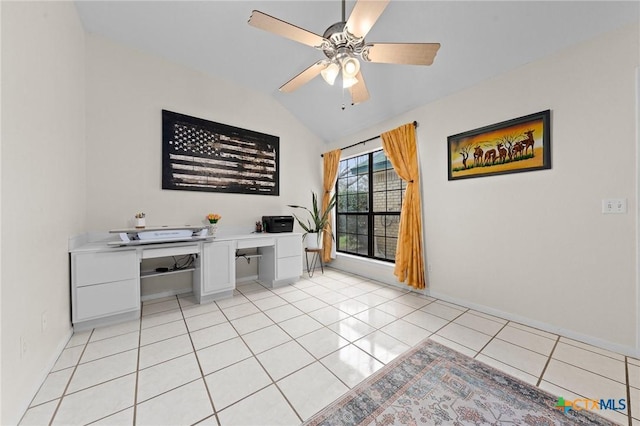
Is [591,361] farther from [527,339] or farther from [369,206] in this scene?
[369,206]

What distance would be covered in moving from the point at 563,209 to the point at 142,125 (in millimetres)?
4491

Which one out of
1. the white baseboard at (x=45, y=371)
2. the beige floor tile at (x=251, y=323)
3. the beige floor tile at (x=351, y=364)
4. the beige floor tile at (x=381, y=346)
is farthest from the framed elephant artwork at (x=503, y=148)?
the white baseboard at (x=45, y=371)

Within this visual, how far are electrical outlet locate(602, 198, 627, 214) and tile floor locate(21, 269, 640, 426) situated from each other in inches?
43.6

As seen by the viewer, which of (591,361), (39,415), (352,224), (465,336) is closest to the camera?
(39,415)

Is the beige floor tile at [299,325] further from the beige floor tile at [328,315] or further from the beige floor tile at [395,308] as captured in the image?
→ the beige floor tile at [395,308]

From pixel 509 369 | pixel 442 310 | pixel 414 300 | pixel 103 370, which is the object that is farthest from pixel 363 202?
pixel 103 370

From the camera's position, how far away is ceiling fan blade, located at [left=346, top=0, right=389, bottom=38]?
1.33 m

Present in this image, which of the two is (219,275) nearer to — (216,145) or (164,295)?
(164,295)

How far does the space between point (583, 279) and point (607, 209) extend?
61 cm

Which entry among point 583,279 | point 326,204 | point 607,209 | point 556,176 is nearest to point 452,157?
point 556,176

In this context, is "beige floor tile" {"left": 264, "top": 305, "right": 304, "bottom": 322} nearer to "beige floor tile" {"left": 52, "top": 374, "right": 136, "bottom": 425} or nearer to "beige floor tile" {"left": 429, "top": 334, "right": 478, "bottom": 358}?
"beige floor tile" {"left": 52, "top": 374, "right": 136, "bottom": 425}

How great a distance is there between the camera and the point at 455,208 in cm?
277

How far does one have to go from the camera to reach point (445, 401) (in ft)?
4.46

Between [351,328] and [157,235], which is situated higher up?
[157,235]
